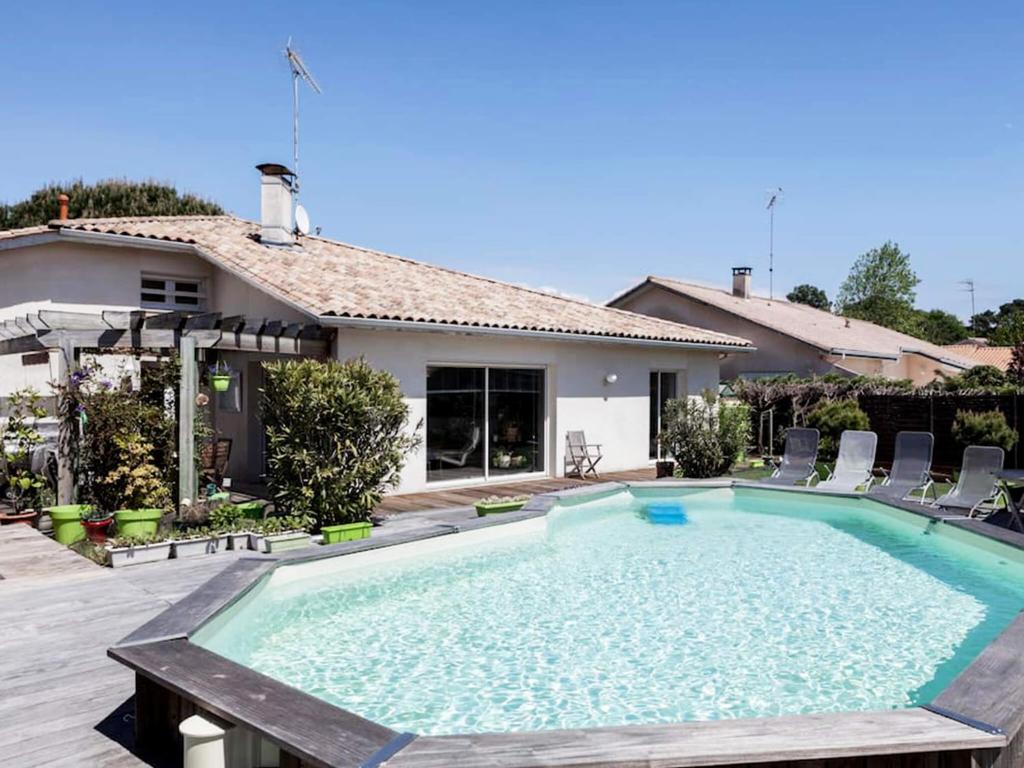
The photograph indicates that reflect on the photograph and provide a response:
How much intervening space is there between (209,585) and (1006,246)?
1945 inches

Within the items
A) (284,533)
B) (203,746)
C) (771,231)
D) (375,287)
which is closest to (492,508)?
(284,533)

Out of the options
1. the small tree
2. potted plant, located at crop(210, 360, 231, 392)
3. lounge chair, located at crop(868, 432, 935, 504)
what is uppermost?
the small tree

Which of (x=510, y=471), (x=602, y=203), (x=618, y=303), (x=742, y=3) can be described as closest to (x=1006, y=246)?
(x=618, y=303)

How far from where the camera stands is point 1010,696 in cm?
422

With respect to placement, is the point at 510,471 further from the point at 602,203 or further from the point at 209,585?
the point at 602,203

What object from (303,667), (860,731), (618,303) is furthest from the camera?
(618,303)

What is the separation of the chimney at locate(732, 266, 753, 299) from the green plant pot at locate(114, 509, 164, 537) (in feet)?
103

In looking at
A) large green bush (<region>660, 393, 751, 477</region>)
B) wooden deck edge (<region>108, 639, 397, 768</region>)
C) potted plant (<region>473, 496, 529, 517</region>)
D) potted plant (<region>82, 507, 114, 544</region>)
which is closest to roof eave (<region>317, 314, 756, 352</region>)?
large green bush (<region>660, 393, 751, 477</region>)

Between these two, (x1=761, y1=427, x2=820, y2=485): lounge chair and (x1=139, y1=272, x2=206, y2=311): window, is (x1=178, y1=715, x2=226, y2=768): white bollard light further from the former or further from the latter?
(x1=139, y1=272, x2=206, y2=311): window

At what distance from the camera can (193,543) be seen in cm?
941

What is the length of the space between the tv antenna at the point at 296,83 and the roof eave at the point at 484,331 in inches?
275

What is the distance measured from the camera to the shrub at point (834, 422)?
65.4 ft

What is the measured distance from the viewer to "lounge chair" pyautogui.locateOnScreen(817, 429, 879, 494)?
1515 cm

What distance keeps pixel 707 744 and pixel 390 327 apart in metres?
10.8
